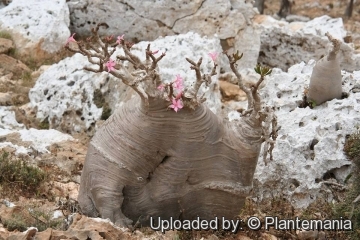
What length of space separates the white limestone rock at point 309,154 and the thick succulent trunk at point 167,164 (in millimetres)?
1164

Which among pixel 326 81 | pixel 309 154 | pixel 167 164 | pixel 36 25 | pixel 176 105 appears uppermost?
pixel 176 105

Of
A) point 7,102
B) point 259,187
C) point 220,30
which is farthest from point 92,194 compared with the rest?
point 220,30

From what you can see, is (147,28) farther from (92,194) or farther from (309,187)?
(92,194)

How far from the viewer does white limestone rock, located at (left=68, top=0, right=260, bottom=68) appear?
38.4 feet

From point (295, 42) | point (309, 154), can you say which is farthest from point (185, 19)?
point (309, 154)

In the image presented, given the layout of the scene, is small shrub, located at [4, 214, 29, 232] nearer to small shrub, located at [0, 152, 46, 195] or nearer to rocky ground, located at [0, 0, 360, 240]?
rocky ground, located at [0, 0, 360, 240]

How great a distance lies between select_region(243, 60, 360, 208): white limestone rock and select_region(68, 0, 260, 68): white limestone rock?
15.5 ft

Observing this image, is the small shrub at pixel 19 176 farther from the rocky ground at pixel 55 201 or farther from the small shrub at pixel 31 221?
the small shrub at pixel 31 221

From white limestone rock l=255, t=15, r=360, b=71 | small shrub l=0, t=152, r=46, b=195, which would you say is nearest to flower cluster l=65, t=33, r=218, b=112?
small shrub l=0, t=152, r=46, b=195

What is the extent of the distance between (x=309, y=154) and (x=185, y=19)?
5742 mm

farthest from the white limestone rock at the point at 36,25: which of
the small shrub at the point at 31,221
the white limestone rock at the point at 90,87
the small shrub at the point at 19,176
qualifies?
the small shrub at the point at 31,221

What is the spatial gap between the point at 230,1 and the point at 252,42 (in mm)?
800

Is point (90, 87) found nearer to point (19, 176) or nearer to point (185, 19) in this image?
point (19, 176)

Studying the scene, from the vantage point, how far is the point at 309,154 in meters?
6.59
